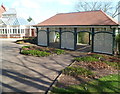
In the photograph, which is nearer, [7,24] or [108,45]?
[108,45]

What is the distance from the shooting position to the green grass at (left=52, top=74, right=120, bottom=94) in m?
6.62

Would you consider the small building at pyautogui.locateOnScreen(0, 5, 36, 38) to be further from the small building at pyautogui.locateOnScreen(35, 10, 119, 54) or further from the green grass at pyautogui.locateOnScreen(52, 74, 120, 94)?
the green grass at pyautogui.locateOnScreen(52, 74, 120, 94)

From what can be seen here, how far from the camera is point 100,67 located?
10734 millimetres

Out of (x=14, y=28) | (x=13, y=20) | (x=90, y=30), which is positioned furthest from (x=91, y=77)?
(x=13, y=20)

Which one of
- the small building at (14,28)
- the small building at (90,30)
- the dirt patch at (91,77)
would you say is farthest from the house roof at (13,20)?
the dirt patch at (91,77)

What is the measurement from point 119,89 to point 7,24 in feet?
118

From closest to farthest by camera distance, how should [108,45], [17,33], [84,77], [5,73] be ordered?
[84,77], [5,73], [108,45], [17,33]

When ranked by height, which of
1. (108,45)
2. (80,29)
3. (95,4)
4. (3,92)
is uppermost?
(95,4)

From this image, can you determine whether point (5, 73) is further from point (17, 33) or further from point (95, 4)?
point (95, 4)

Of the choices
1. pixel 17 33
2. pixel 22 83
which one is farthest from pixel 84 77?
pixel 17 33

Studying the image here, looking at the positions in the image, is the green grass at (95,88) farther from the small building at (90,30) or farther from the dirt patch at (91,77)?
the small building at (90,30)

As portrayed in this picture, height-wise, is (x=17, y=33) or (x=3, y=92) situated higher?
(x=17, y=33)

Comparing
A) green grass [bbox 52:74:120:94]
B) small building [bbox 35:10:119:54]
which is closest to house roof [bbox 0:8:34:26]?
small building [bbox 35:10:119:54]

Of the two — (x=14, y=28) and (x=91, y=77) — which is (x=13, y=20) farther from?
(x=91, y=77)
